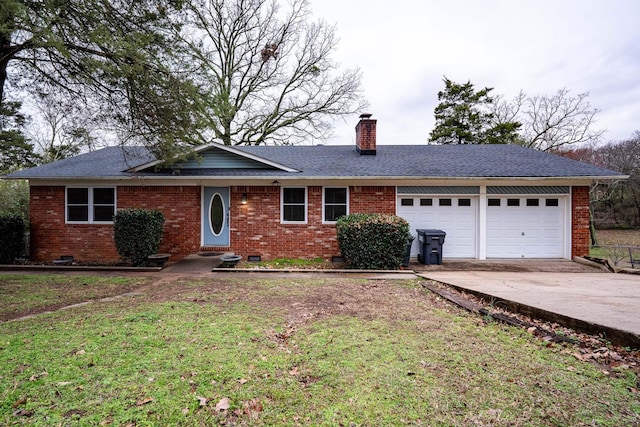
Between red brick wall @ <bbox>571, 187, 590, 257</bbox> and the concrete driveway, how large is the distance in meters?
2.16

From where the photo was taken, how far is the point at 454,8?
12.1m

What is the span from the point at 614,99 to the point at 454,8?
23.4m

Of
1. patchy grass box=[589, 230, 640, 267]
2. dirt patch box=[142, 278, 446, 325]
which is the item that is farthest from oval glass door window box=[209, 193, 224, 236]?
patchy grass box=[589, 230, 640, 267]

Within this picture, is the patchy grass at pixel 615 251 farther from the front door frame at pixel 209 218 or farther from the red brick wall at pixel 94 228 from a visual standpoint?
the red brick wall at pixel 94 228

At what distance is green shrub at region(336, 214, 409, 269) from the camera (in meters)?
8.80

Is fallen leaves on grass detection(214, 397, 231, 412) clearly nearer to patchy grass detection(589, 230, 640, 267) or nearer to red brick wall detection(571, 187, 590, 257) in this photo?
patchy grass detection(589, 230, 640, 267)

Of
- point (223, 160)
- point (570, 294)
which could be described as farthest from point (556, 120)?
point (223, 160)

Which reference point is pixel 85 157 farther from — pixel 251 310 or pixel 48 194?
pixel 251 310

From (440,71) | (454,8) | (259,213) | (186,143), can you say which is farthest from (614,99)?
(186,143)

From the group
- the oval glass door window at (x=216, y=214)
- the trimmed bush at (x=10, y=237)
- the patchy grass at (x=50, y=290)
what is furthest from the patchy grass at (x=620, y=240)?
the trimmed bush at (x=10, y=237)

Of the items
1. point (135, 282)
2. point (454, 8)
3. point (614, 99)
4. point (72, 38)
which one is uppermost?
point (614, 99)

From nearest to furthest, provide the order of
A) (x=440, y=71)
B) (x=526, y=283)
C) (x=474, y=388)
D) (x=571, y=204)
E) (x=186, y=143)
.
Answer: (x=474, y=388), (x=526, y=283), (x=186, y=143), (x=571, y=204), (x=440, y=71)

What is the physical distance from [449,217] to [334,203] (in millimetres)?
3983

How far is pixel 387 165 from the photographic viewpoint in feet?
36.8
